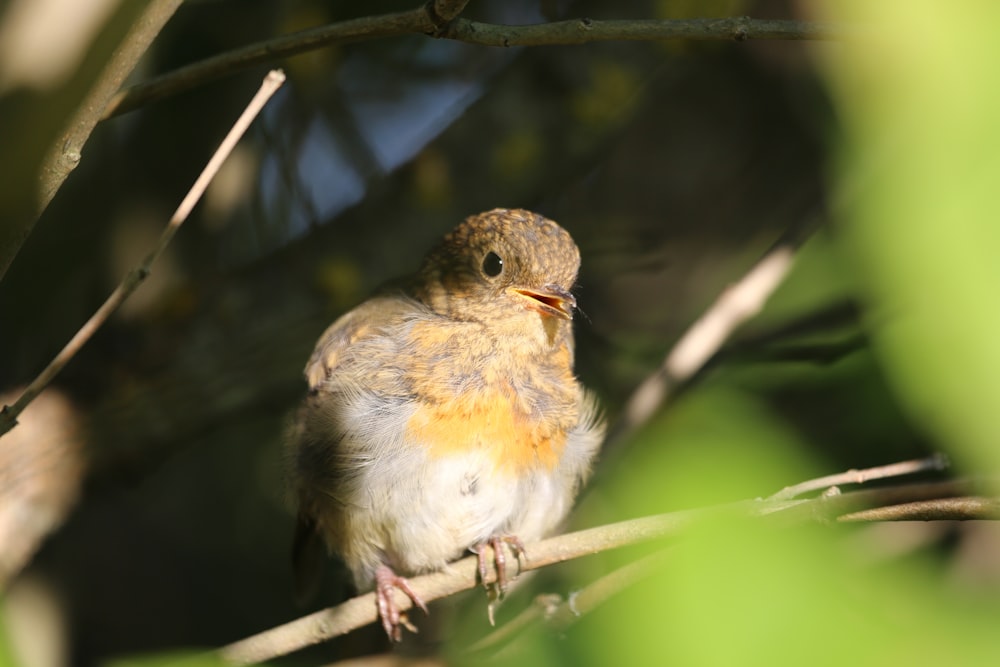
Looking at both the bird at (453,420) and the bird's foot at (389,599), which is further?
the bird's foot at (389,599)

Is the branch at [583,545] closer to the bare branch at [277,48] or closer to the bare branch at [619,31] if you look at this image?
the bare branch at [619,31]

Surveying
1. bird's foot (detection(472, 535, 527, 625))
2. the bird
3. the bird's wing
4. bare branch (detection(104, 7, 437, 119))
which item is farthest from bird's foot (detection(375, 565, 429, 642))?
bare branch (detection(104, 7, 437, 119))

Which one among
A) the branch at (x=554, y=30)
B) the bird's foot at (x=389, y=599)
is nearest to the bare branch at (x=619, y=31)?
the branch at (x=554, y=30)

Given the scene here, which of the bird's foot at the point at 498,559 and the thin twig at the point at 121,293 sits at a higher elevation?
the thin twig at the point at 121,293

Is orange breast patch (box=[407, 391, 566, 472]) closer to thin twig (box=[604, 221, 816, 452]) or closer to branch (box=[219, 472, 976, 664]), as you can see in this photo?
branch (box=[219, 472, 976, 664])

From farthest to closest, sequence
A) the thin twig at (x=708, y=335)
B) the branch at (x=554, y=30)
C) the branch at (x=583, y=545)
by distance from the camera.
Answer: the thin twig at (x=708, y=335)
the branch at (x=554, y=30)
the branch at (x=583, y=545)

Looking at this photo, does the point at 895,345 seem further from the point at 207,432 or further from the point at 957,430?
the point at 207,432

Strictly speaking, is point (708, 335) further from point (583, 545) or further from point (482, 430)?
point (583, 545)
